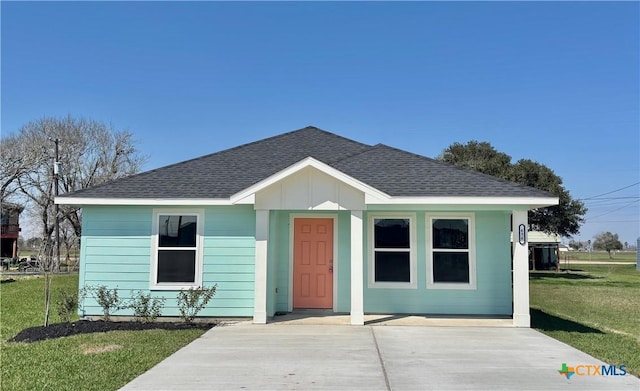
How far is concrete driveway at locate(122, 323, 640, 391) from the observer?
17.4ft

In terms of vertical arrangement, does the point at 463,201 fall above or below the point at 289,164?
below

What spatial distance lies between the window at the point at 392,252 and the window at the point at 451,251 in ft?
1.40

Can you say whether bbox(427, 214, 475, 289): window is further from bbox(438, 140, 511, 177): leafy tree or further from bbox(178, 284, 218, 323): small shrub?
bbox(438, 140, 511, 177): leafy tree

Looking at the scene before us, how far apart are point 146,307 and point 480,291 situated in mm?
7207

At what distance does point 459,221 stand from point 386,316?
2.71 m

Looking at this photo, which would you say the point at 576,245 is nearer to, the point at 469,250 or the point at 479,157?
the point at 479,157

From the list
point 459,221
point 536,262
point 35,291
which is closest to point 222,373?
point 459,221

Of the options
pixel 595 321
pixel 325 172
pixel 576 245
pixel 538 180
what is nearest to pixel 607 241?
pixel 576 245

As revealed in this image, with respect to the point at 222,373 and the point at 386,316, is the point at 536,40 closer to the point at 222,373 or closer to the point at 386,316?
the point at 386,316

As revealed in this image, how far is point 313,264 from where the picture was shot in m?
10.6

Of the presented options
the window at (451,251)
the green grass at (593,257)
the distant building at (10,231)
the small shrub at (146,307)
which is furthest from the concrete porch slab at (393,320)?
the green grass at (593,257)

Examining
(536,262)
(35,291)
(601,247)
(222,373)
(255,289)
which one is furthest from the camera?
(601,247)

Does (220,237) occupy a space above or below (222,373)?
above

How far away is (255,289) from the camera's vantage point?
9266mm
